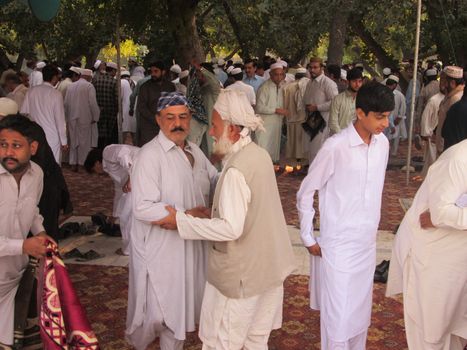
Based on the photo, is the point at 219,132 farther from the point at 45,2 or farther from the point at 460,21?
the point at 460,21

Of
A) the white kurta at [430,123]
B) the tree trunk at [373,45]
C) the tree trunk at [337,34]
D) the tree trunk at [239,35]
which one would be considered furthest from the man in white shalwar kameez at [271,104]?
the tree trunk at [373,45]

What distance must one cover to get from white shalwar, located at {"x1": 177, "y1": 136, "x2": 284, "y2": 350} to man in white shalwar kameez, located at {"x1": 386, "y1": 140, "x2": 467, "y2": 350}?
709 mm

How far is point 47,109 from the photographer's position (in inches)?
306

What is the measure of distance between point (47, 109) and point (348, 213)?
547cm

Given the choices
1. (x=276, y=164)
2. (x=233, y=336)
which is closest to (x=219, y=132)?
(x=233, y=336)

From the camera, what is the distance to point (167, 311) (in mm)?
3373

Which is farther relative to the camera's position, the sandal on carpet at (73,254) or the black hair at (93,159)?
the sandal on carpet at (73,254)

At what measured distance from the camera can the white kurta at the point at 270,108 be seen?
9242 mm

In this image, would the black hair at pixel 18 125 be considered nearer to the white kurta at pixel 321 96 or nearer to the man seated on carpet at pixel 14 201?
the man seated on carpet at pixel 14 201

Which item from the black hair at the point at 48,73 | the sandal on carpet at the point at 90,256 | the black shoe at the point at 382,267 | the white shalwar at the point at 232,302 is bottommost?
the sandal on carpet at the point at 90,256

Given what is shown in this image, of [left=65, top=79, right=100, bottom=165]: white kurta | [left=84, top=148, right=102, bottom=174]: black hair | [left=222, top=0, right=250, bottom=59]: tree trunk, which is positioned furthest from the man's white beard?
[left=222, top=0, right=250, bottom=59]: tree trunk

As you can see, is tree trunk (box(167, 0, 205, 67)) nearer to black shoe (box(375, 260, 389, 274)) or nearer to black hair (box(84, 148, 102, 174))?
black hair (box(84, 148, 102, 174))

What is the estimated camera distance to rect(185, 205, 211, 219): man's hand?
3199mm

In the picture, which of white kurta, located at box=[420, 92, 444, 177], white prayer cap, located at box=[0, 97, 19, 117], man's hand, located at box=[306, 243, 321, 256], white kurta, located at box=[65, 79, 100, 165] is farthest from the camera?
white kurta, located at box=[65, 79, 100, 165]
